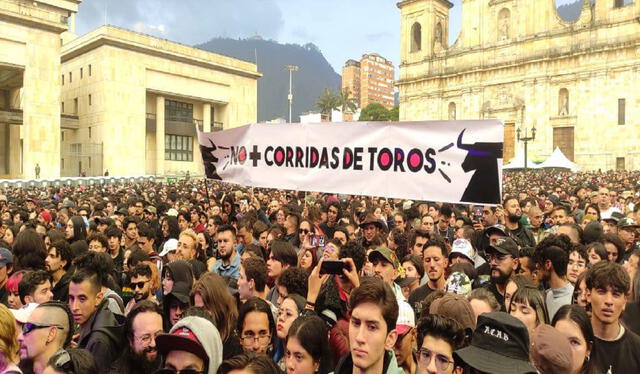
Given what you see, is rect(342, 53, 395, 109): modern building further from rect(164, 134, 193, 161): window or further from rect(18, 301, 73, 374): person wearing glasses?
rect(18, 301, 73, 374): person wearing glasses

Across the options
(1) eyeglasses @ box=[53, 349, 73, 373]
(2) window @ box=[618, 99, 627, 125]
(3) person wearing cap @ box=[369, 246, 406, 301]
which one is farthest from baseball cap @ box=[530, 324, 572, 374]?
(2) window @ box=[618, 99, 627, 125]

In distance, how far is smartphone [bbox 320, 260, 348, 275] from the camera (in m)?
3.71

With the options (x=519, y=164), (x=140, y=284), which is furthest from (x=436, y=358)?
(x=519, y=164)

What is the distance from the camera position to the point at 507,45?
45438mm

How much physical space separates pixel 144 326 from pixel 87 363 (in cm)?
65

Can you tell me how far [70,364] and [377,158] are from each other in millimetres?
4485

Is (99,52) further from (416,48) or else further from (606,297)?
(606,297)

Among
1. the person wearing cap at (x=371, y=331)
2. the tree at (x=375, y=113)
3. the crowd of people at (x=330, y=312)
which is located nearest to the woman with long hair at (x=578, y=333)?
the crowd of people at (x=330, y=312)

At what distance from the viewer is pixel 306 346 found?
294 cm

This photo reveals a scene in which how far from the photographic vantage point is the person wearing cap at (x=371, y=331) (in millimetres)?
2541

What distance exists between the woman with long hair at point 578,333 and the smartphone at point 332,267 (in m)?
1.52

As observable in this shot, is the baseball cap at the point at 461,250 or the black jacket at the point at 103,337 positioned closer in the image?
the black jacket at the point at 103,337

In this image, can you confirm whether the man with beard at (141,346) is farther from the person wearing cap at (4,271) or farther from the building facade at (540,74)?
the building facade at (540,74)

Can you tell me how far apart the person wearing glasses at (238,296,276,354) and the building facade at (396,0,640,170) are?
39.6m
